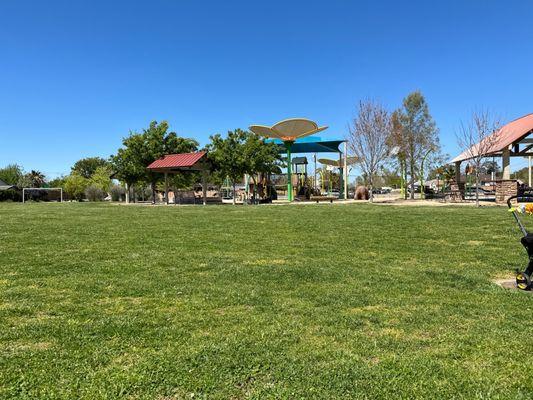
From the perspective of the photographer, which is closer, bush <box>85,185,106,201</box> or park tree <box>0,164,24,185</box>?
bush <box>85,185,106,201</box>

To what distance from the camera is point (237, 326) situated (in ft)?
13.0

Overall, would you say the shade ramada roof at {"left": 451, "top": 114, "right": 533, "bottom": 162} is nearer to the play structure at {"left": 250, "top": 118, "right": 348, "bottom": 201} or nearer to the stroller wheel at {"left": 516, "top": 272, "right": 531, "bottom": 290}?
the play structure at {"left": 250, "top": 118, "right": 348, "bottom": 201}

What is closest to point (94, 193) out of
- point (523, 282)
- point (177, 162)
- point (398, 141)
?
point (177, 162)

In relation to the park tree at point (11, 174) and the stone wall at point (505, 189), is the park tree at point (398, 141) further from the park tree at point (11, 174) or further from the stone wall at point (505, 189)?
the park tree at point (11, 174)

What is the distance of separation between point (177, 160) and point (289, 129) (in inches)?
342

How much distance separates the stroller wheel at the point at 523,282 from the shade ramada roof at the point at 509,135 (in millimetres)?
18304

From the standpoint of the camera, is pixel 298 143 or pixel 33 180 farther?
pixel 33 180

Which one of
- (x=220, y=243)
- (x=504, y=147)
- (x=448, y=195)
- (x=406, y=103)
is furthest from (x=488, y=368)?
(x=406, y=103)

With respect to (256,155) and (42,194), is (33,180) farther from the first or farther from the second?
(256,155)

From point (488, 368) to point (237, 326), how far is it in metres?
2.05

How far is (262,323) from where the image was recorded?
4047 mm

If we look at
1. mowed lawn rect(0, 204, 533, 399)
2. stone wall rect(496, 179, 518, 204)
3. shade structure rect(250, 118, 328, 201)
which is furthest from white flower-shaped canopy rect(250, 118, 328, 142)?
mowed lawn rect(0, 204, 533, 399)

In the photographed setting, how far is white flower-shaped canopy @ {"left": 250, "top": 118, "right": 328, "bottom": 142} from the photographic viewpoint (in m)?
32.0

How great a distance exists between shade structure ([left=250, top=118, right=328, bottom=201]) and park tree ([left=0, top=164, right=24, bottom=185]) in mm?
65331
